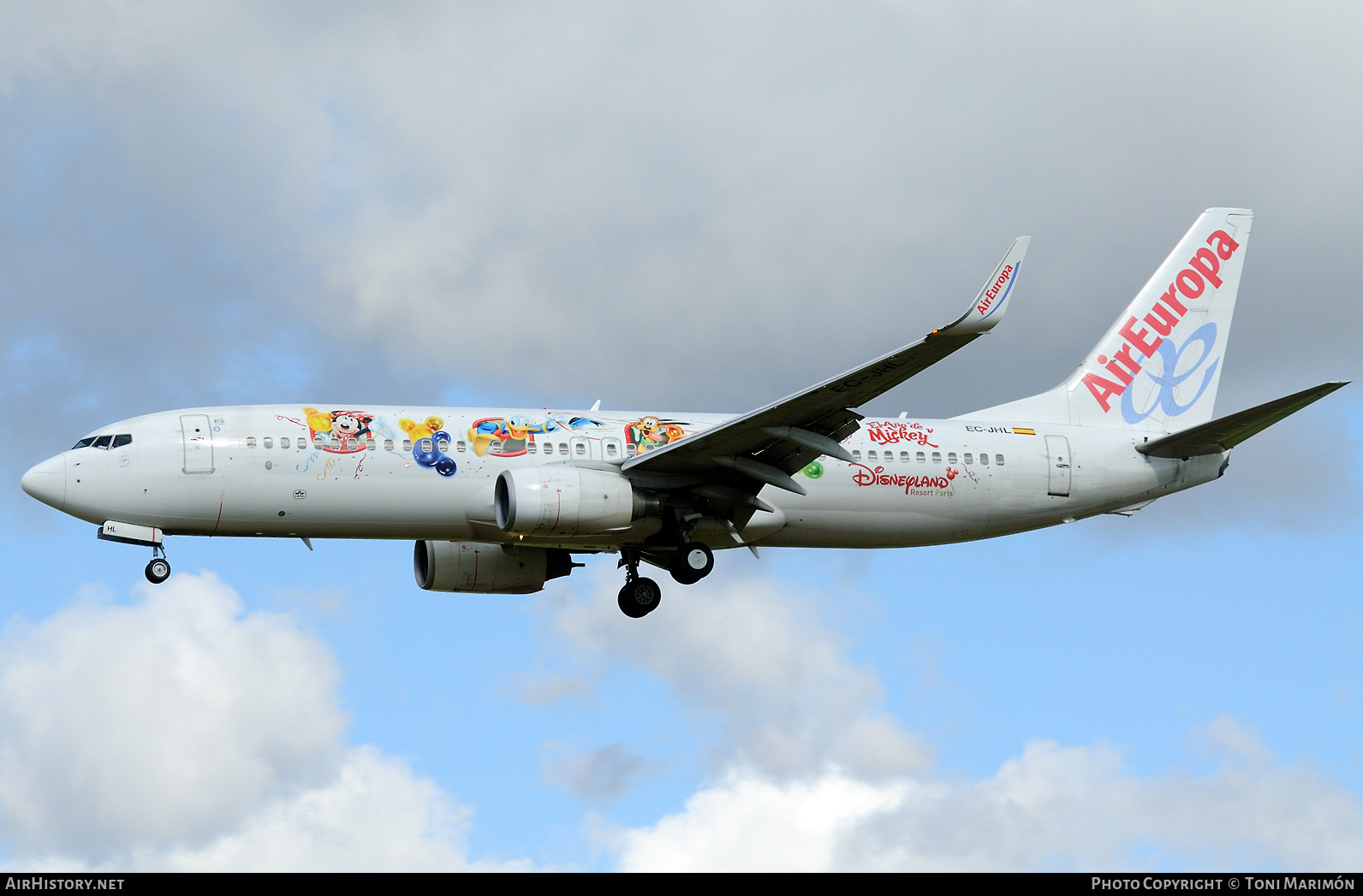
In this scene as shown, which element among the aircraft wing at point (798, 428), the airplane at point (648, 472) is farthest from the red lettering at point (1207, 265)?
the aircraft wing at point (798, 428)

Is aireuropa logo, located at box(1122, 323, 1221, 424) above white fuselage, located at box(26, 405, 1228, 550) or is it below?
above

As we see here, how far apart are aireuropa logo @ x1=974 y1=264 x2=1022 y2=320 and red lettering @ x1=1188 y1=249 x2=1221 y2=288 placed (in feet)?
59.5

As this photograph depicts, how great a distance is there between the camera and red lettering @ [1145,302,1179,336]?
45.6m

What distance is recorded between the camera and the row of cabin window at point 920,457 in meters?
39.5

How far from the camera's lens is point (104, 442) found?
36.2 m

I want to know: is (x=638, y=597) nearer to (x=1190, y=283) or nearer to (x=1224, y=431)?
(x=1224, y=431)

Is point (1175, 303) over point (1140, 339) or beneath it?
over

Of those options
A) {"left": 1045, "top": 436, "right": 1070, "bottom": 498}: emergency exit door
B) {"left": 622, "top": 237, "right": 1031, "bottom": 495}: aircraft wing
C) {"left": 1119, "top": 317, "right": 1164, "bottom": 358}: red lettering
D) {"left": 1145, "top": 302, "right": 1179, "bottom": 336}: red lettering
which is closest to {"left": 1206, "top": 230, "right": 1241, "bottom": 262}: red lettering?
{"left": 1145, "top": 302, "right": 1179, "bottom": 336}: red lettering

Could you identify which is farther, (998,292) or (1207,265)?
(1207,265)

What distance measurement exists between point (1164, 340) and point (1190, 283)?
80.4 inches

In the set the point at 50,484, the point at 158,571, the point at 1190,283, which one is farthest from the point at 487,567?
the point at 1190,283

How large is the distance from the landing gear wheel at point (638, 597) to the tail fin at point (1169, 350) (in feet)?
30.0

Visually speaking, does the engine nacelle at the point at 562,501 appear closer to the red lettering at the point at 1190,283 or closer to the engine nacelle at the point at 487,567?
the engine nacelle at the point at 487,567

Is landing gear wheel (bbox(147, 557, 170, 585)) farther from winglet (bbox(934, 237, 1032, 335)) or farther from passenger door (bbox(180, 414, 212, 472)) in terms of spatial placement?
winglet (bbox(934, 237, 1032, 335))
